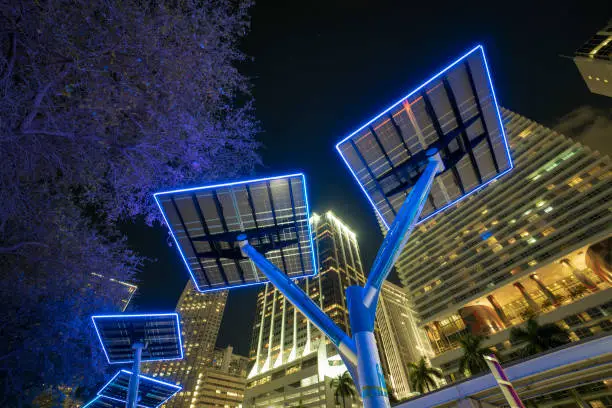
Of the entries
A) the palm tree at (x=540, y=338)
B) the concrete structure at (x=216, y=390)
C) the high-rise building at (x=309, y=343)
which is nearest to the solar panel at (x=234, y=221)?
the palm tree at (x=540, y=338)

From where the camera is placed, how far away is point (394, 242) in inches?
256

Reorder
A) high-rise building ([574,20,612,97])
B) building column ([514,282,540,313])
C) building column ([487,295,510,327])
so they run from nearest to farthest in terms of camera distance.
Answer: high-rise building ([574,20,612,97]) → building column ([514,282,540,313]) → building column ([487,295,510,327])

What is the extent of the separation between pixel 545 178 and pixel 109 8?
96.5m

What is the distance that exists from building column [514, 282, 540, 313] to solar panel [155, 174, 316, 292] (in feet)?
256

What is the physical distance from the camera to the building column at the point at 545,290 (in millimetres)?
65825

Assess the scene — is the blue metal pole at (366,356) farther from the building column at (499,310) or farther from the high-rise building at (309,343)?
the building column at (499,310)

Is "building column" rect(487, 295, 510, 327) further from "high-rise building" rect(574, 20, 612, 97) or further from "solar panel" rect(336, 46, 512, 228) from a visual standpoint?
"solar panel" rect(336, 46, 512, 228)

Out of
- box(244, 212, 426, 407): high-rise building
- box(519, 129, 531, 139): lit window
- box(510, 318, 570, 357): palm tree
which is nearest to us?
box(510, 318, 570, 357): palm tree

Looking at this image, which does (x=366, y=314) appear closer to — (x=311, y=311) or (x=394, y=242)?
(x=311, y=311)

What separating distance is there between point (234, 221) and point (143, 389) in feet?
64.4

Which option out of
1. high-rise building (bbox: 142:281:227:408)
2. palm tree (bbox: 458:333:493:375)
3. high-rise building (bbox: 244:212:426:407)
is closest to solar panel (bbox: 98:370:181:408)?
palm tree (bbox: 458:333:493:375)

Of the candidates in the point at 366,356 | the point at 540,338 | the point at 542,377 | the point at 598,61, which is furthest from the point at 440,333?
the point at 366,356

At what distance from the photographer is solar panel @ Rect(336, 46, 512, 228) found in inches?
354

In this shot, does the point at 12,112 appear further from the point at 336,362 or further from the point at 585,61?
the point at 336,362
